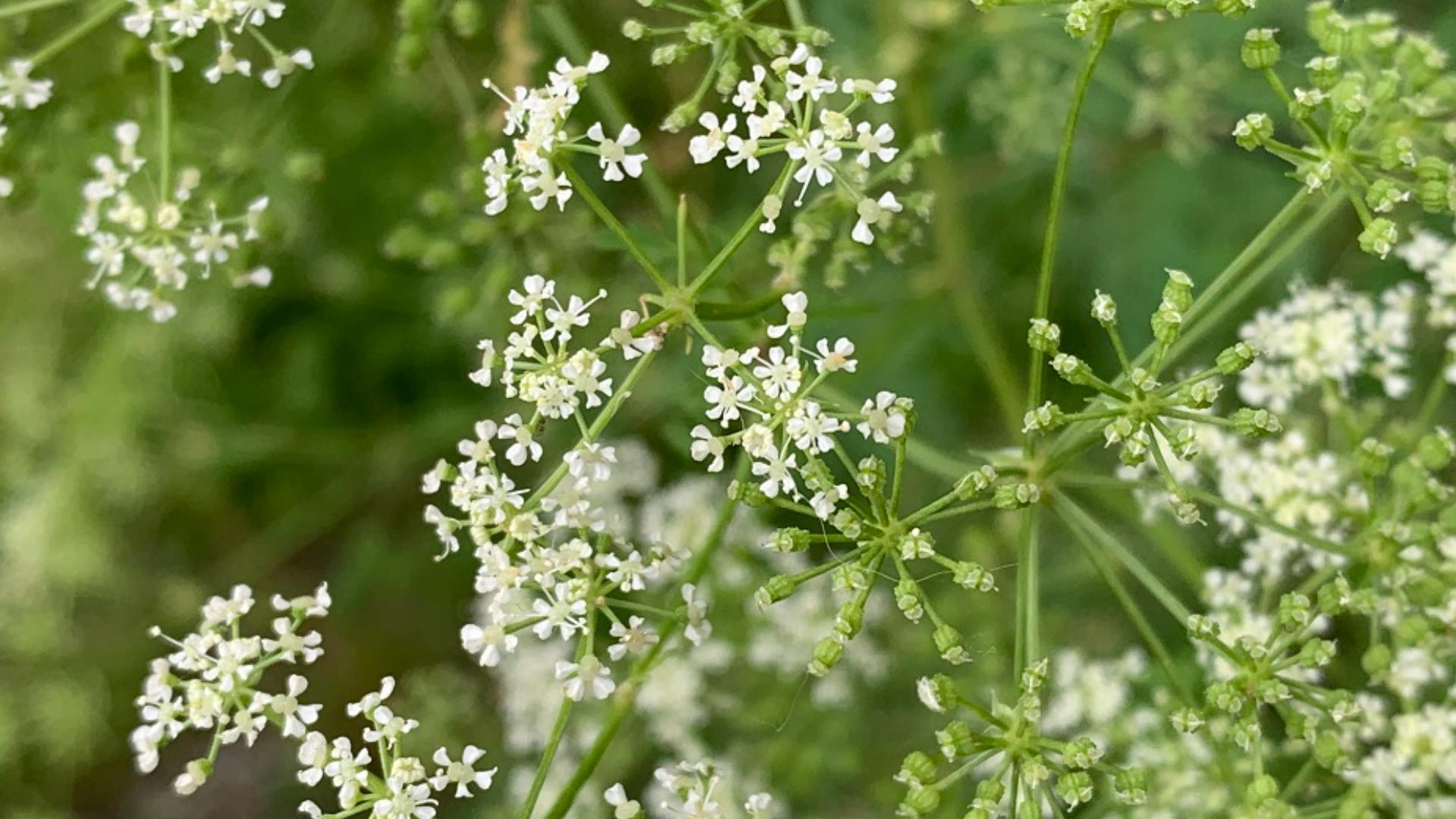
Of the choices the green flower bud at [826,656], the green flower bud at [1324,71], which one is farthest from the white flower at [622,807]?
the green flower bud at [1324,71]

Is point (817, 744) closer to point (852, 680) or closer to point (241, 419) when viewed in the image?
point (852, 680)

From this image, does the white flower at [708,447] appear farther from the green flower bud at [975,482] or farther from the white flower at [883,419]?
the green flower bud at [975,482]

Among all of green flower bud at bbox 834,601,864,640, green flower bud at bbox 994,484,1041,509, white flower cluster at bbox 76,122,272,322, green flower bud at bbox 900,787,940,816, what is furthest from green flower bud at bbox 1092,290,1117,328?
white flower cluster at bbox 76,122,272,322

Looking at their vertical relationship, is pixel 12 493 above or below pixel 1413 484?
above

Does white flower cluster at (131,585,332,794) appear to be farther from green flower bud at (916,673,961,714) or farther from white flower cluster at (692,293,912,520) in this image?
green flower bud at (916,673,961,714)

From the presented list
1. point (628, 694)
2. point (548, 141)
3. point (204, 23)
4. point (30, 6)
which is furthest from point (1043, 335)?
point (30, 6)

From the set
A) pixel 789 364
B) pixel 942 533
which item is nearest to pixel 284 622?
pixel 789 364
